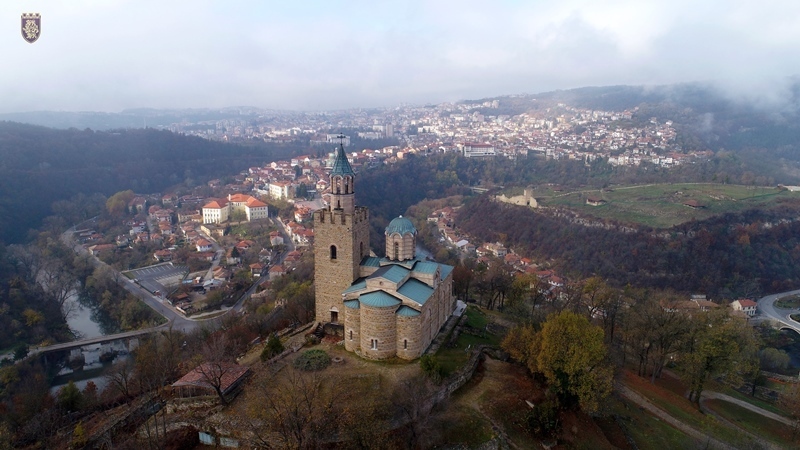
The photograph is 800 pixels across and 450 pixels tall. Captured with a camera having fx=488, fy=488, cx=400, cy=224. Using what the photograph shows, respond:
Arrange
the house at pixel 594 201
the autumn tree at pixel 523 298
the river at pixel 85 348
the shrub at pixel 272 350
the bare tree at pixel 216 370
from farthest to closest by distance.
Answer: the house at pixel 594 201 < the river at pixel 85 348 < the autumn tree at pixel 523 298 < the shrub at pixel 272 350 < the bare tree at pixel 216 370

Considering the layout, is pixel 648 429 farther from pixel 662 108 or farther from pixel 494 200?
pixel 662 108

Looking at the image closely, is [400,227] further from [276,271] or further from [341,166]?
[276,271]

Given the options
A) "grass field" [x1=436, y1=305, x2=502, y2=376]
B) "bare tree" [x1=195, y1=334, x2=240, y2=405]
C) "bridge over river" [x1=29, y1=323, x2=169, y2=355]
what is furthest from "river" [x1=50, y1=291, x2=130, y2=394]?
"grass field" [x1=436, y1=305, x2=502, y2=376]

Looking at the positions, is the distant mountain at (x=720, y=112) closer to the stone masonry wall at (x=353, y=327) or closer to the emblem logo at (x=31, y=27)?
the stone masonry wall at (x=353, y=327)

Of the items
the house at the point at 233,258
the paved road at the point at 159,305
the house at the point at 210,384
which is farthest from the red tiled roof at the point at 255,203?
the house at the point at 210,384

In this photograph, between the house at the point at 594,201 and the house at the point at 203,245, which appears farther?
the house at the point at 594,201

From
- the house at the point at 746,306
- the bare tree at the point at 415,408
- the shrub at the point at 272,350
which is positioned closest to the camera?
the bare tree at the point at 415,408
